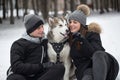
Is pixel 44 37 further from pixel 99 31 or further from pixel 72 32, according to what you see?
pixel 99 31

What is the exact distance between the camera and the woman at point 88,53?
5863mm

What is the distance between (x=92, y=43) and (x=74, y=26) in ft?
1.22

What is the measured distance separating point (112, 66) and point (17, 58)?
4.46ft

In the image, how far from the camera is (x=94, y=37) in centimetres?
627

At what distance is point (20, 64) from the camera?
588cm

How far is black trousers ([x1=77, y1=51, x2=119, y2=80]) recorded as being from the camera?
5824 mm

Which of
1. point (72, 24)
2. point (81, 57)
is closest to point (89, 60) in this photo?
point (81, 57)

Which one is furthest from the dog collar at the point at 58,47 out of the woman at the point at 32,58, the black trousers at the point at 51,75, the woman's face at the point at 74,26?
the black trousers at the point at 51,75

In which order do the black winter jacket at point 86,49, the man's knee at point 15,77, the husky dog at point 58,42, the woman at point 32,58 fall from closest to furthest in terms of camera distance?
the man's knee at point 15,77
the woman at point 32,58
the black winter jacket at point 86,49
the husky dog at point 58,42

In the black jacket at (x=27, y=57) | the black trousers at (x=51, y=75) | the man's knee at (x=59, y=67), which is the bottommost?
the black trousers at (x=51, y=75)

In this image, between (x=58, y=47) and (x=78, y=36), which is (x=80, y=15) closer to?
(x=78, y=36)

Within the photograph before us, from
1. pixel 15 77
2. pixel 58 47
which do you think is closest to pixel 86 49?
pixel 58 47

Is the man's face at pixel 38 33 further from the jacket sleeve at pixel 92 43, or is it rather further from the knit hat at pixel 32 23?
the jacket sleeve at pixel 92 43

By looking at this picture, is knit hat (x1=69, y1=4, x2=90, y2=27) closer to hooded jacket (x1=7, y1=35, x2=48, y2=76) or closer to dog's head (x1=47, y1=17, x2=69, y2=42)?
dog's head (x1=47, y1=17, x2=69, y2=42)
